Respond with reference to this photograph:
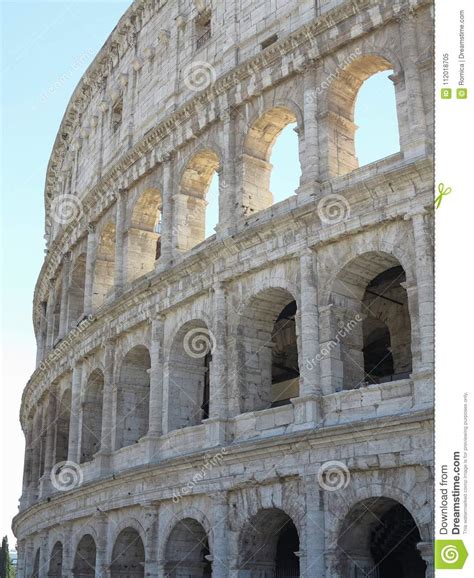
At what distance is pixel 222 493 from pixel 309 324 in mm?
3640

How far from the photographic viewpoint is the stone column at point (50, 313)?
91.7 feet

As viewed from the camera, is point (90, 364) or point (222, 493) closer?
point (222, 493)

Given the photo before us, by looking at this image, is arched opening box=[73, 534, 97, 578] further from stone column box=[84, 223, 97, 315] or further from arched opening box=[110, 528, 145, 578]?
stone column box=[84, 223, 97, 315]

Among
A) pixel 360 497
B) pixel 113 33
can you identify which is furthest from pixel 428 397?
pixel 113 33

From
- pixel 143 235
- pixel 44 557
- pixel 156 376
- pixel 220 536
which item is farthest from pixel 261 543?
pixel 44 557

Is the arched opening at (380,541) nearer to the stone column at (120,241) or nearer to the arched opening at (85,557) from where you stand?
the arched opening at (85,557)

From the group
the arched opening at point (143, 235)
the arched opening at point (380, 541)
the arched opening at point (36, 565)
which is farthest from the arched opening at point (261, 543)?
the arched opening at point (36, 565)

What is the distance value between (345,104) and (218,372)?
20.0 ft

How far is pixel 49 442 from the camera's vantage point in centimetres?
2533

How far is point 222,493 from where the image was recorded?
16.0 m

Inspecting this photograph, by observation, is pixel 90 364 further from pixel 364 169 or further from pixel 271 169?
pixel 364 169

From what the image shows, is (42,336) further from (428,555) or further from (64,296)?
(428,555)
